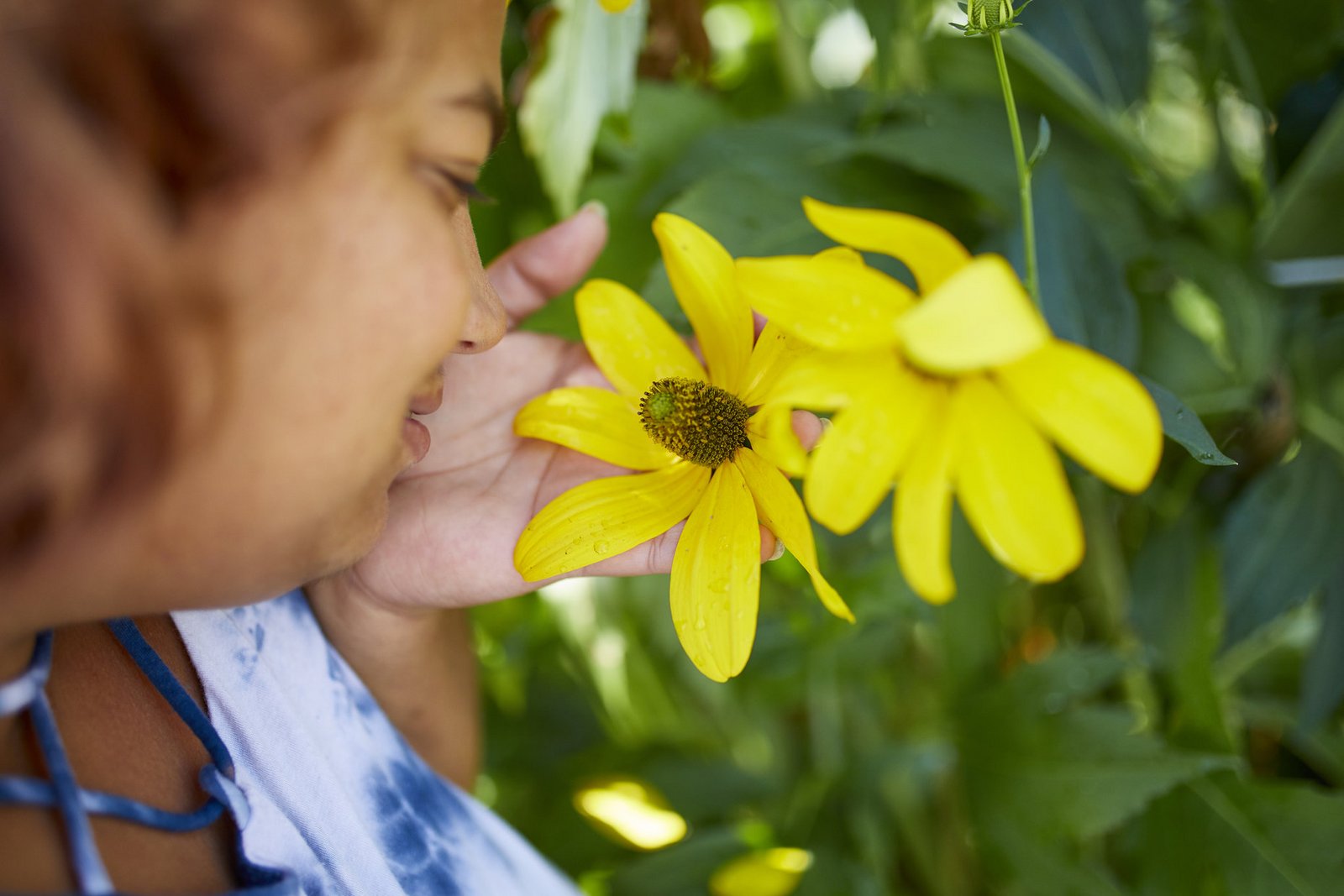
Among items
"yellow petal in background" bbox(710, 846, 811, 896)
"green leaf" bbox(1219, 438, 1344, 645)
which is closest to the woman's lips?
"yellow petal in background" bbox(710, 846, 811, 896)

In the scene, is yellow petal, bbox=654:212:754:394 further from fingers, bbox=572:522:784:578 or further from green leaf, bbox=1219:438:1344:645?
green leaf, bbox=1219:438:1344:645

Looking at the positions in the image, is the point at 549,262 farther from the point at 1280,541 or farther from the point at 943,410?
the point at 1280,541

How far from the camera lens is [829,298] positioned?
329 mm

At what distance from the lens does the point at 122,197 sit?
269mm

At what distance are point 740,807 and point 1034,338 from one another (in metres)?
0.82

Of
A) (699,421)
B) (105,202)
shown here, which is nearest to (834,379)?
(699,421)

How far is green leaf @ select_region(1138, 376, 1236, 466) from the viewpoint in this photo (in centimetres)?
36

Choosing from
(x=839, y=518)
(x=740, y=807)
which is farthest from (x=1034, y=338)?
(x=740, y=807)

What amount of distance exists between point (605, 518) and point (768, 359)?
11 cm

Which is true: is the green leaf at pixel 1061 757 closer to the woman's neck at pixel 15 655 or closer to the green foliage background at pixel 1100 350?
the green foliage background at pixel 1100 350

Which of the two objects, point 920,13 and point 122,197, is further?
point 920,13

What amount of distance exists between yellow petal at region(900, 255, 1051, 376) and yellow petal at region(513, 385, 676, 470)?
22cm

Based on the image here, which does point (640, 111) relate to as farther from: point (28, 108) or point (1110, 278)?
point (28, 108)

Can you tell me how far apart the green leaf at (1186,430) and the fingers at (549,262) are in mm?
360
